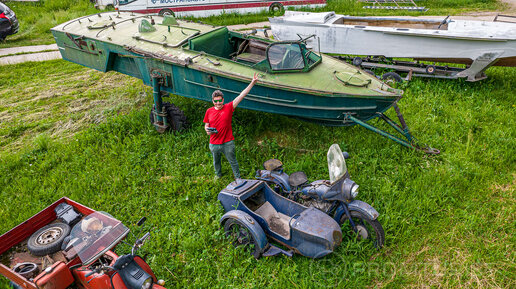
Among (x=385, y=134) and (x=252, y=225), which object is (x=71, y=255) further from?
(x=385, y=134)

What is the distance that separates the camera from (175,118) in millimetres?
6734

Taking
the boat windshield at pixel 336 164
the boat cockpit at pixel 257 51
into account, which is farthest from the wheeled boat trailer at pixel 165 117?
the boat windshield at pixel 336 164

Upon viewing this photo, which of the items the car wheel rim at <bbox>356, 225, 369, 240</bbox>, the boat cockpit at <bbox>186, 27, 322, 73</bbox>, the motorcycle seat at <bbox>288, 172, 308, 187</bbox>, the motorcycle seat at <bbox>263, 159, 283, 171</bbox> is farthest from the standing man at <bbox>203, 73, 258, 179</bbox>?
the car wheel rim at <bbox>356, 225, 369, 240</bbox>

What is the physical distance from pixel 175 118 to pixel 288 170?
2572 mm

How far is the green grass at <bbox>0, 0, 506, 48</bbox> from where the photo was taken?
549 inches

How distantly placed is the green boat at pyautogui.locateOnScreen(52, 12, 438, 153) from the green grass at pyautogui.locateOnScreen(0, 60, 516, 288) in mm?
619

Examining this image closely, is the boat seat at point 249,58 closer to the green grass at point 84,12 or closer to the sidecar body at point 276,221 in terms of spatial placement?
the sidecar body at point 276,221

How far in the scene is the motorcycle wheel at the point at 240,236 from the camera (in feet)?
13.8

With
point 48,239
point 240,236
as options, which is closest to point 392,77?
point 240,236

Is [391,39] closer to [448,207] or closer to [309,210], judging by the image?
[448,207]

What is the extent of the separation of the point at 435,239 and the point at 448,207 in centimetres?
64

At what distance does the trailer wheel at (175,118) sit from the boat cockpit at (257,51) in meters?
1.21

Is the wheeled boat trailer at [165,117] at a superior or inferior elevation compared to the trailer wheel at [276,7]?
inferior

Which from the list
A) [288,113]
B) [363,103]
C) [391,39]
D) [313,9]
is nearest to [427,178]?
[363,103]
